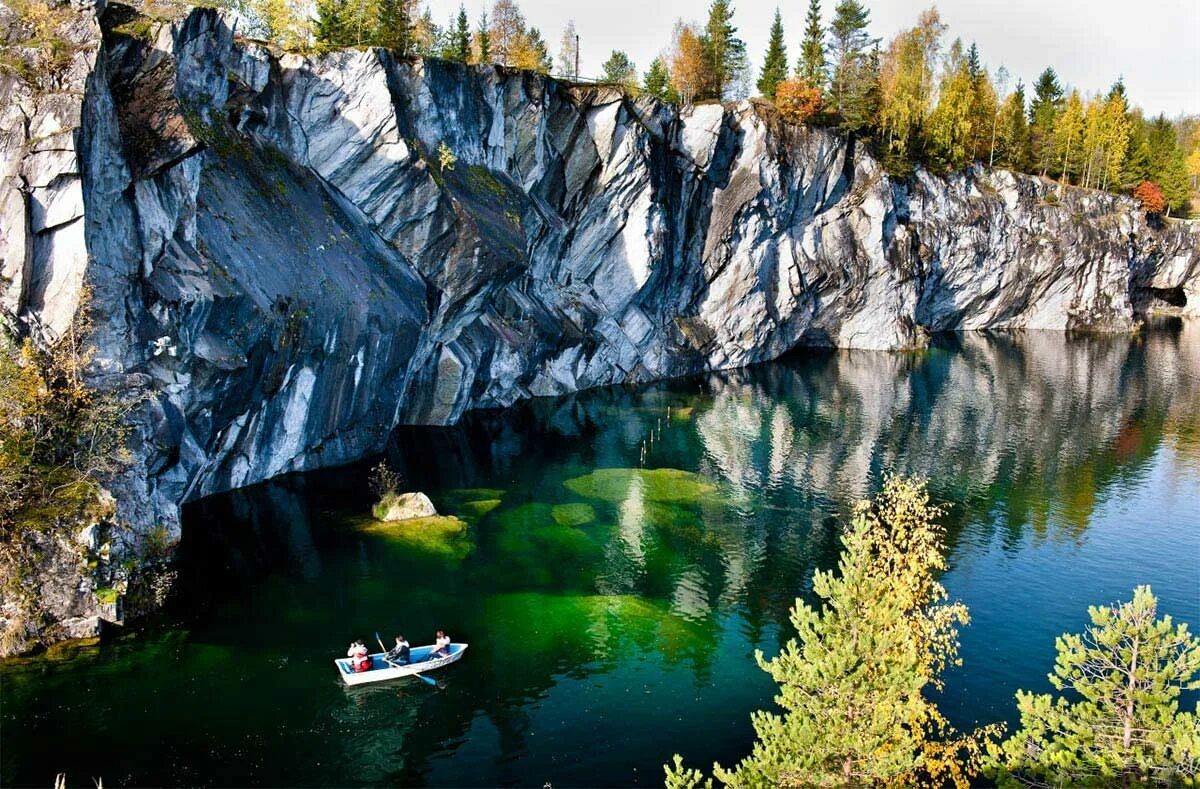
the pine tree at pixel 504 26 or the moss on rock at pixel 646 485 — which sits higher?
the pine tree at pixel 504 26

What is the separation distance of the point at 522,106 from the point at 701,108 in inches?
899

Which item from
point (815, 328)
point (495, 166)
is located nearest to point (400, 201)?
point (495, 166)

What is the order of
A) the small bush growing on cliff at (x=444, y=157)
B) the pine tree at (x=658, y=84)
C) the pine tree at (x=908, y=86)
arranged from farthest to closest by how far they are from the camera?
the pine tree at (x=908, y=86) → the pine tree at (x=658, y=84) → the small bush growing on cliff at (x=444, y=157)

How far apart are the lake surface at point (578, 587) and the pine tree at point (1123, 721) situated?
9.98m

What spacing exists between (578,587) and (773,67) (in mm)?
76633

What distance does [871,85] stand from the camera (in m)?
93.0

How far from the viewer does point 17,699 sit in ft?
81.9

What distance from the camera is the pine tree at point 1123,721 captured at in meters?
14.9

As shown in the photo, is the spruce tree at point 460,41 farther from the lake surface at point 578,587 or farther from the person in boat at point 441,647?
the person in boat at point 441,647

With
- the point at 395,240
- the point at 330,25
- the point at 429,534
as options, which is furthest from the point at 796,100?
the point at 429,534

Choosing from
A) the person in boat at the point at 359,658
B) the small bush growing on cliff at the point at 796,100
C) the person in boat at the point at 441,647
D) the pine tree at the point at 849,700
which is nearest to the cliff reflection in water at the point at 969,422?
the person in boat at the point at 441,647

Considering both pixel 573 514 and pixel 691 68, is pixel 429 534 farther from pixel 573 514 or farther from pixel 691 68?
pixel 691 68

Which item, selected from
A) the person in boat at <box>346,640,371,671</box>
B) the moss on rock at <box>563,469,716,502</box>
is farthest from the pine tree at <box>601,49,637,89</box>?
the person in boat at <box>346,640,371,671</box>

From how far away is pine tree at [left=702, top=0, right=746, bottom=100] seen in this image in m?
88.7
